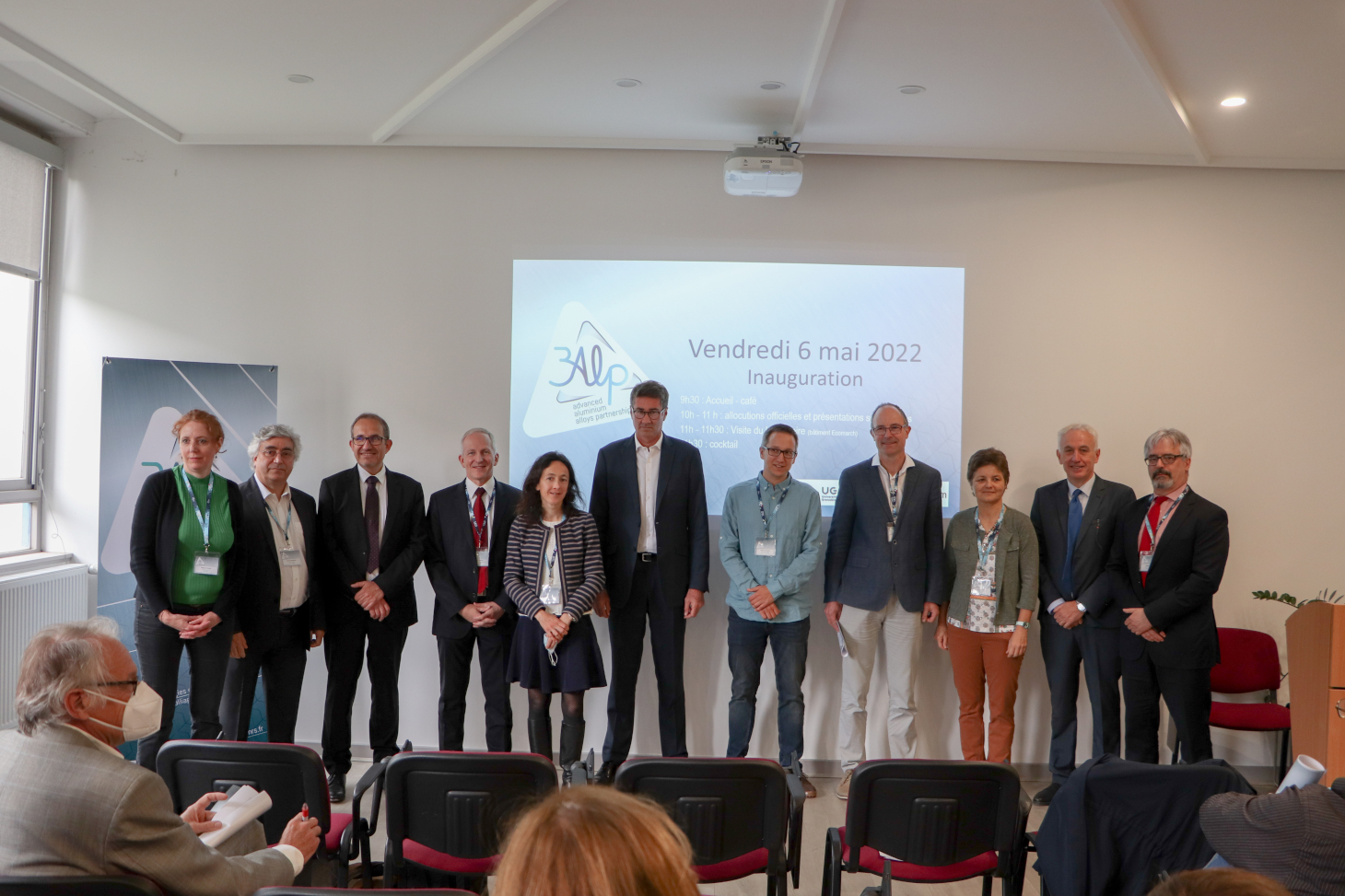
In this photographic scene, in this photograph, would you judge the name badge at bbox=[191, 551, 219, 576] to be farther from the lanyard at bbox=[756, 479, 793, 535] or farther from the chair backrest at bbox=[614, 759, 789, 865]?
the lanyard at bbox=[756, 479, 793, 535]

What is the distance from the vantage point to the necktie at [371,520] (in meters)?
4.12

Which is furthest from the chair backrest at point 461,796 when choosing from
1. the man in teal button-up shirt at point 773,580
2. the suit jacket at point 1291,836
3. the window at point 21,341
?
the window at point 21,341

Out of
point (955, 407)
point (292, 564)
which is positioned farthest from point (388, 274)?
point (955, 407)

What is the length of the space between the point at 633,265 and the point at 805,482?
1505mm

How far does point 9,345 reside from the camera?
Result: 4730 millimetres

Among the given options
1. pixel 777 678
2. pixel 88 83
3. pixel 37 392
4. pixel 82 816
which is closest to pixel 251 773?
pixel 82 816

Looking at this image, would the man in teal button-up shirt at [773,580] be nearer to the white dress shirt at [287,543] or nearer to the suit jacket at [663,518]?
the suit jacket at [663,518]

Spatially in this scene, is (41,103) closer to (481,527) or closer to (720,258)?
(481,527)

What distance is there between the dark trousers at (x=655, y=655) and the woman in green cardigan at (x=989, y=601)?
1.33 meters

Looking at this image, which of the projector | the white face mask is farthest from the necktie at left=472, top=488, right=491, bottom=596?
the white face mask

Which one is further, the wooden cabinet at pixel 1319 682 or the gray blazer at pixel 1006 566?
the gray blazer at pixel 1006 566

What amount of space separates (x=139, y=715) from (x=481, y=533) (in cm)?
231

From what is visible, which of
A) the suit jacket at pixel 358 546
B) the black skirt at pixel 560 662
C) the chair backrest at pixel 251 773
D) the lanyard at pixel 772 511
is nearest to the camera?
the chair backrest at pixel 251 773

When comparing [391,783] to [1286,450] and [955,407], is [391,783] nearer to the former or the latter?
[955,407]
